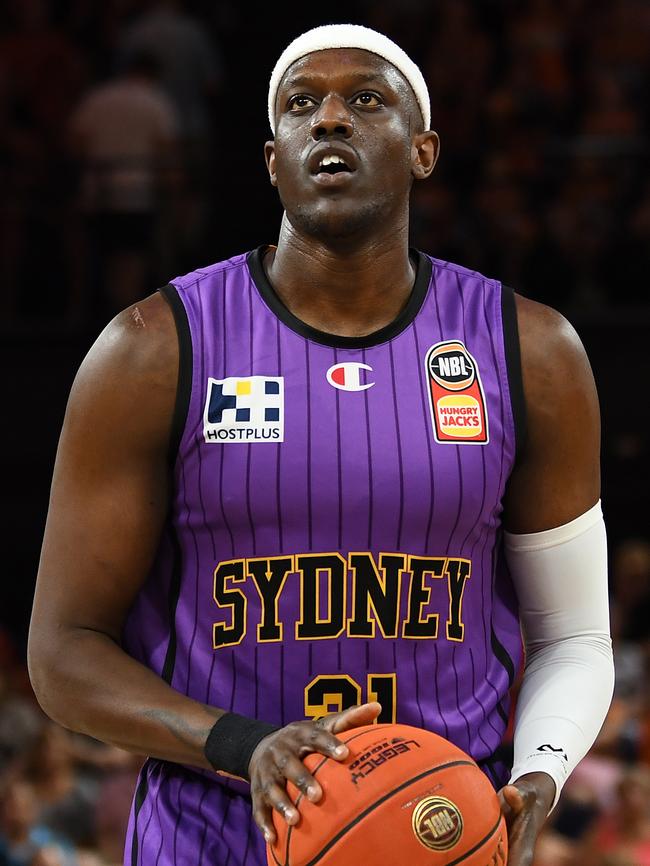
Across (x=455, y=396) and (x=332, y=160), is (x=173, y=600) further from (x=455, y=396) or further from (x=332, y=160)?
(x=332, y=160)

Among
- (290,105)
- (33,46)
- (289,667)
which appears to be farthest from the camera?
(33,46)

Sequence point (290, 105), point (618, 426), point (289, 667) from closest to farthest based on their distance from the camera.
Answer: point (289, 667) → point (290, 105) → point (618, 426)

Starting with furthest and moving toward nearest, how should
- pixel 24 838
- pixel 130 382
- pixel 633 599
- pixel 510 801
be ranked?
1. pixel 633 599
2. pixel 24 838
3. pixel 130 382
4. pixel 510 801

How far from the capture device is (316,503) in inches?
111

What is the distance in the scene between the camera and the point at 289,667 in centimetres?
284

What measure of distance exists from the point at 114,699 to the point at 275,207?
5.93 m

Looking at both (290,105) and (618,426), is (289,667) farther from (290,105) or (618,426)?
(618,426)

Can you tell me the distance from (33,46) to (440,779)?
7162mm

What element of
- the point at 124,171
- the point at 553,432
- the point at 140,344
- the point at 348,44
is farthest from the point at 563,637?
the point at 124,171

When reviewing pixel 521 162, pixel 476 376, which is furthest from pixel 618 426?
pixel 476 376

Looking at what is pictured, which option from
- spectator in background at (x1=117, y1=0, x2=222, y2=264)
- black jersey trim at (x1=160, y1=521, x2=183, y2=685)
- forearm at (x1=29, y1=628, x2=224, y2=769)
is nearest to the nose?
black jersey trim at (x1=160, y1=521, x2=183, y2=685)

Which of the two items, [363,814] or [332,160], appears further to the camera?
[332,160]

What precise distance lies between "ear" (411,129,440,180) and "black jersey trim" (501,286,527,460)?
1.11 ft

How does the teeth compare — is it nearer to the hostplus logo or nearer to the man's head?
the man's head
